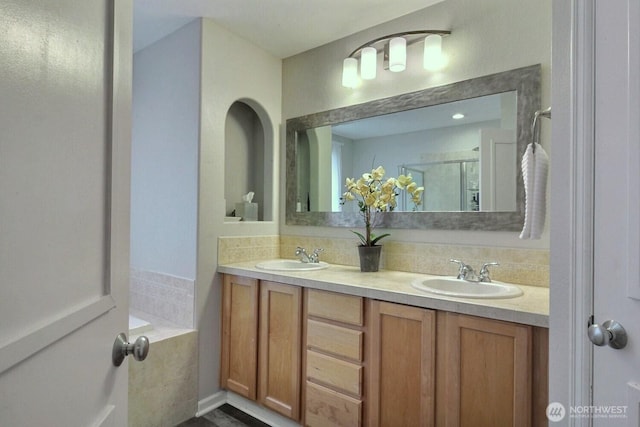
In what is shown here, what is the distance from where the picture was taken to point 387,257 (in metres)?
2.17

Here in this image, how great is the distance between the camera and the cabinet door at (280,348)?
1.89m

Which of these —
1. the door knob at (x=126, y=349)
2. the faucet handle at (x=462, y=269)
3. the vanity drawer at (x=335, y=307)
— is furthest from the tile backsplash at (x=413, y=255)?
the door knob at (x=126, y=349)

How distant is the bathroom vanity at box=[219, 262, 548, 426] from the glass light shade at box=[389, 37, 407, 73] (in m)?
1.22

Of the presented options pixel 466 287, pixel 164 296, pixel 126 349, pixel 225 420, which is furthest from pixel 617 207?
pixel 164 296

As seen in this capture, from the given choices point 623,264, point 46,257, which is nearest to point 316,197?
point 623,264

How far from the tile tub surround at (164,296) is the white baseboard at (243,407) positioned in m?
0.50

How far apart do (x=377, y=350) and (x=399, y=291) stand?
0.29 metres

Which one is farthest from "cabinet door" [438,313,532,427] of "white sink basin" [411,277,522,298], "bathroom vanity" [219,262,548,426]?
"white sink basin" [411,277,522,298]

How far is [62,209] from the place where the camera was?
1.80ft

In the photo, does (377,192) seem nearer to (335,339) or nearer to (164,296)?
(335,339)

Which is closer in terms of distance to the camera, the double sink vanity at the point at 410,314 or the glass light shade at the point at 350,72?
the double sink vanity at the point at 410,314

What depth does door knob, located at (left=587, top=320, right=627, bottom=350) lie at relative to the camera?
2.54 ft

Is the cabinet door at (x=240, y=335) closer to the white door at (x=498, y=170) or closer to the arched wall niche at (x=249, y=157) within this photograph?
the arched wall niche at (x=249, y=157)

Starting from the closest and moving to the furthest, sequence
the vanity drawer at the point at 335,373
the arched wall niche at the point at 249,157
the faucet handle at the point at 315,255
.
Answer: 1. the vanity drawer at the point at 335,373
2. the faucet handle at the point at 315,255
3. the arched wall niche at the point at 249,157
